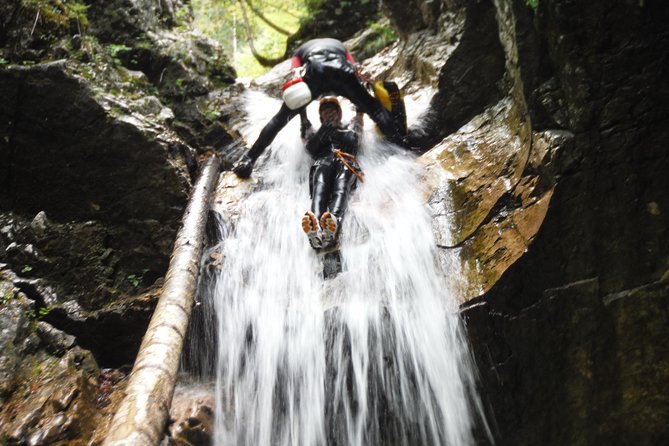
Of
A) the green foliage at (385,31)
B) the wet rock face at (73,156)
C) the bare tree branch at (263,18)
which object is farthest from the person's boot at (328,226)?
the bare tree branch at (263,18)

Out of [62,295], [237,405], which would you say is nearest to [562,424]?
[237,405]

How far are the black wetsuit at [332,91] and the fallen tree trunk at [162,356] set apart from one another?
1.74 metres

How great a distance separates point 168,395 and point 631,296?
3.82 meters

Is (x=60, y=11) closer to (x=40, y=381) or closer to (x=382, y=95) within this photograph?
(x=382, y=95)

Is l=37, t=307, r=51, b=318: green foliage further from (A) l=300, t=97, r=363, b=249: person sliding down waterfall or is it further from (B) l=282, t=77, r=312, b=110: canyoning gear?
(B) l=282, t=77, r=312, b=110: canyoning gear

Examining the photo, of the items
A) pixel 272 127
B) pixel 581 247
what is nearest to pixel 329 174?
pixel 272 127

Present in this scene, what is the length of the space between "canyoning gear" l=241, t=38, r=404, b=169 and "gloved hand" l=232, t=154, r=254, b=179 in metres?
0.09

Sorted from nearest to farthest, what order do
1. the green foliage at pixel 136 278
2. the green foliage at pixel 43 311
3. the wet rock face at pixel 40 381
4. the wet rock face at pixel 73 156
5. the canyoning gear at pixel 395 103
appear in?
1. the wet rock face at pixel 40 381
2. the green foliage at pixel 43 311
3. the green foliage at pixel 136 278
4. the wet rock face at pixel 73 156
5. the canyoning gear at pixel 395 103

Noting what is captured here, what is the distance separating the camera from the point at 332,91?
5703 mm

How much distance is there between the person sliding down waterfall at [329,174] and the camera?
13.5 feet

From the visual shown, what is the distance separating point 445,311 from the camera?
10.8ft

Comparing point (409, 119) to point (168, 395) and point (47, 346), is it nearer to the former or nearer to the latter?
point (168, 395)

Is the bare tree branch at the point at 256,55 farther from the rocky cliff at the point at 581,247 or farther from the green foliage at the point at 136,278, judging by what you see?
the rocky cliff at the point at 581,247

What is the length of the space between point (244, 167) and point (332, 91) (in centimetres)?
170
